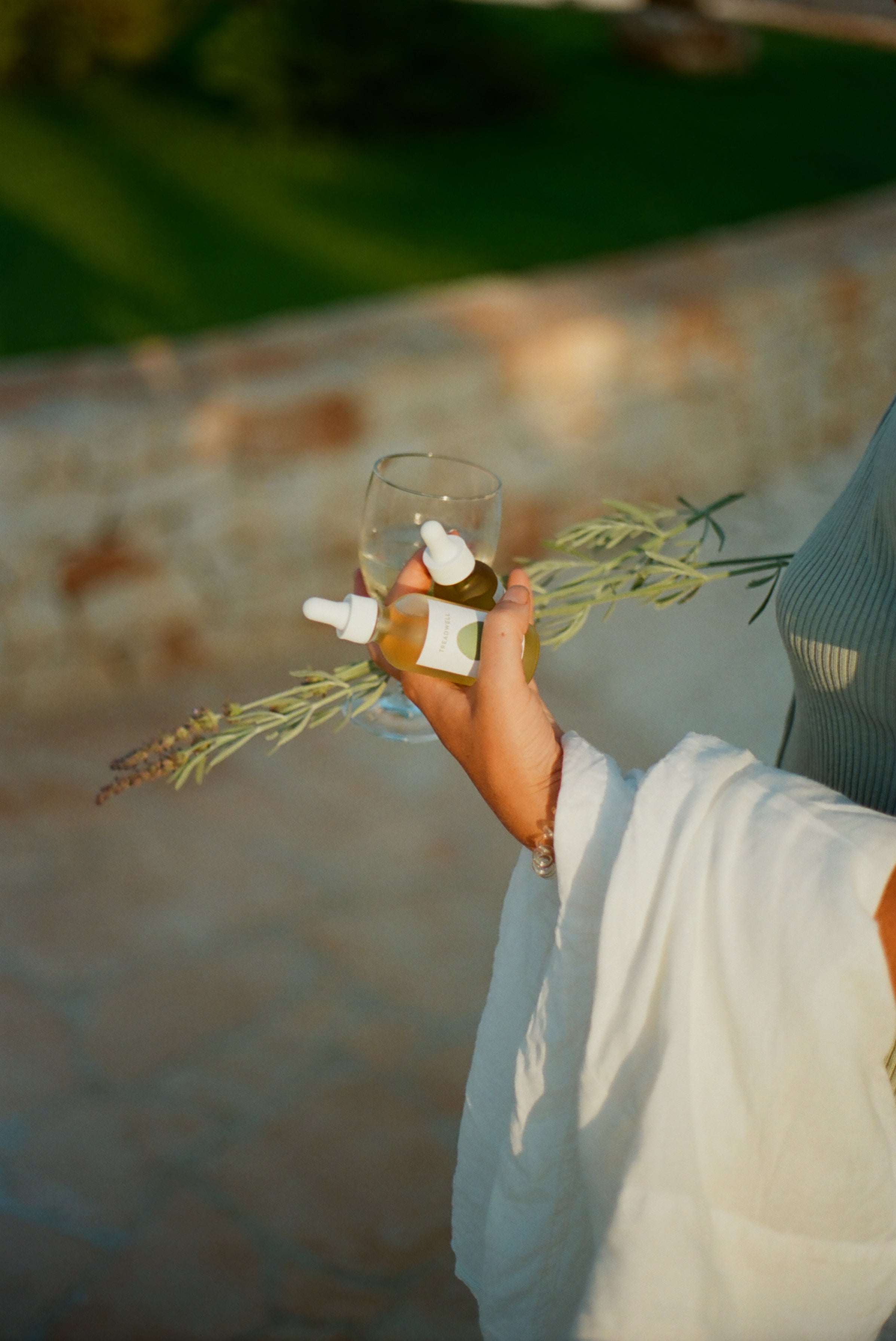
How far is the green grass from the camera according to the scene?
4531 millimetres

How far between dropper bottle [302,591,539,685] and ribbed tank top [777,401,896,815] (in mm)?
281

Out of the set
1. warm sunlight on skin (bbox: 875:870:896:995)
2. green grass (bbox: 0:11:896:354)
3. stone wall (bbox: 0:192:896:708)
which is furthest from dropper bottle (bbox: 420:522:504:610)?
green grass (bbox: 0:11:896:354)

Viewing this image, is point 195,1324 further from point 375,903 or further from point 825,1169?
point 825,1169

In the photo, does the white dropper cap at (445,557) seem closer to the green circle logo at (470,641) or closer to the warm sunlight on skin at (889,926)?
the green circle logo at (470,641)

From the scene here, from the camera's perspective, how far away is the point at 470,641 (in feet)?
3.91

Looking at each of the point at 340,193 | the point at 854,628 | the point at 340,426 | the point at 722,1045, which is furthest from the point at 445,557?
the point at 340,193

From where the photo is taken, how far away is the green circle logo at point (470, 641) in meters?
1.19

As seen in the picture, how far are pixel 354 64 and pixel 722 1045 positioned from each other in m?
5.79

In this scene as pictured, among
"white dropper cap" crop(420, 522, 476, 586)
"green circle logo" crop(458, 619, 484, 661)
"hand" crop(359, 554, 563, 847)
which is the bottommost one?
"hand" crop(359, 554, 563, 847)

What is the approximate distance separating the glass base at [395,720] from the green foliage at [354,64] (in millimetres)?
5205

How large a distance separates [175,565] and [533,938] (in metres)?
2.60

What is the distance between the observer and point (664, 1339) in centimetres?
115

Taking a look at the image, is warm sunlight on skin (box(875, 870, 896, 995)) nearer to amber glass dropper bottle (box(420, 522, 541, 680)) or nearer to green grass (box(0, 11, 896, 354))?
amber glass dropper bottle (box(420, 522, 541, 680))

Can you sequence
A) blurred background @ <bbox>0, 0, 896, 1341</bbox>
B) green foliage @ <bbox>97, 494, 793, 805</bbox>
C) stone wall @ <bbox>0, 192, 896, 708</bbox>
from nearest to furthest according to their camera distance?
green foliage @ <bbox>97, 494, 793, 805</bbox> < blurred background @ <bbox>0, 0, 896, 1341</bbox> < stone wall @ <bbox>0, 192, 896, 708</bbox>
